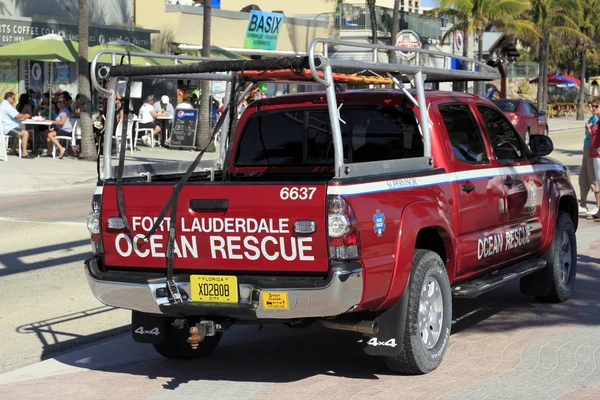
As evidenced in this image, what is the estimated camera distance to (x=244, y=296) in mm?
6160

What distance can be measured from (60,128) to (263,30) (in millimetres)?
16325

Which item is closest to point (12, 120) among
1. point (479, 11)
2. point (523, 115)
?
point (523, 115)

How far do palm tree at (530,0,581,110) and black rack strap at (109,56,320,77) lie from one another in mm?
45951

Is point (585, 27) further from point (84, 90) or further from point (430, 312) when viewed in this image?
point (430, 312)

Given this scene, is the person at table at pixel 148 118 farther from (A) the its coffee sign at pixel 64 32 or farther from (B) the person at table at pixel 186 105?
(A) the its coffee sign at pixel 64 32

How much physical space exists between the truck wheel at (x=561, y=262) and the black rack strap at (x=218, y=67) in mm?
3864

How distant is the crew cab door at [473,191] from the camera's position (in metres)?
7.44

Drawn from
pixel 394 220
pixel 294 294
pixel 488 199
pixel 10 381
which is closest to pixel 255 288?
pixel 294 294

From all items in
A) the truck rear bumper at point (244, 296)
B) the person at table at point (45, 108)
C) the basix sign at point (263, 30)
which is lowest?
the truck rear bumper at point (244, 296)

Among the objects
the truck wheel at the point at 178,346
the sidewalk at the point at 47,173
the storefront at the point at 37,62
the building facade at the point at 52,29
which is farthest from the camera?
the building facade at the point at 52,29

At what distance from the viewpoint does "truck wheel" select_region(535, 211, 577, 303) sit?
9.03 meters

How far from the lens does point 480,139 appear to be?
8117mm

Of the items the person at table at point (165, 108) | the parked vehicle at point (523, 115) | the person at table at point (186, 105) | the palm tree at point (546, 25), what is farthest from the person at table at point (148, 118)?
the palm tree at point (546, 25)

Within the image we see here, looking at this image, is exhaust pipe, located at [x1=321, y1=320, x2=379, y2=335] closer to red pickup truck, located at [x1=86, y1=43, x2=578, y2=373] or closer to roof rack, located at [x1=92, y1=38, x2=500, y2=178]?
red pickup truck, located at [x1=86, y1=43, x2=578, y2=373]
